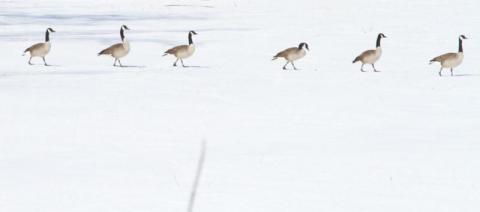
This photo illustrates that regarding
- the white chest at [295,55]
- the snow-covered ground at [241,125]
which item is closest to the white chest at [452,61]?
the snow-covered ground at [241,125]

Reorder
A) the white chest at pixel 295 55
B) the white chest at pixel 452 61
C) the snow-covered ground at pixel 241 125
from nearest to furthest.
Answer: the snow-covered ground at pixel 241 125
the white chest at pixel 452 61
the white chest at pixel 295 55

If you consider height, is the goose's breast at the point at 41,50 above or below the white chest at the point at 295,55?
above

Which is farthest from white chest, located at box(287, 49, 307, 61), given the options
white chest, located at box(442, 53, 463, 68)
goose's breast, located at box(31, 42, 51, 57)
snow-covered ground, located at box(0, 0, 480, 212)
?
→ goose's breast, located at box(31, 42, 51, 57)

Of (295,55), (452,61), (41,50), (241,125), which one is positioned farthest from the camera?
(41,50)

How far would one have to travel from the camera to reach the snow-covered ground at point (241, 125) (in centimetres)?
898

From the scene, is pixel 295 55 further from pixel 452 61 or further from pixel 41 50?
pixel 41 50

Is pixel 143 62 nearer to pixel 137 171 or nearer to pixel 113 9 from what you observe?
pixel 137 171

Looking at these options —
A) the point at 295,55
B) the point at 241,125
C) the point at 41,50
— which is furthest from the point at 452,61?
the point at 41,50

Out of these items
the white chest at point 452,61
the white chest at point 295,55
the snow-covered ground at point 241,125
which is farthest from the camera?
the white chest at point 295,55

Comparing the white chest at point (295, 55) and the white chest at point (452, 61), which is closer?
the white chest at point (452, 61)

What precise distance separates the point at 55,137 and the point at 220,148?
6.99ft

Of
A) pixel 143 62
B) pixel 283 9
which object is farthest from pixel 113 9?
pixel 143 62

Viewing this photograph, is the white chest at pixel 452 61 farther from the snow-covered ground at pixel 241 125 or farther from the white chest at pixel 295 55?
the white chest at pixel 295 55

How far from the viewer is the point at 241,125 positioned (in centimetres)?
1388
